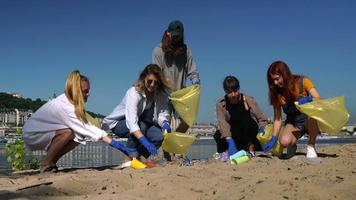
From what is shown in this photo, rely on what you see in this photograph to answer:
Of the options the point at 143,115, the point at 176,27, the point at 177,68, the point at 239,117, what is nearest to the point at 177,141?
the point at 143,115

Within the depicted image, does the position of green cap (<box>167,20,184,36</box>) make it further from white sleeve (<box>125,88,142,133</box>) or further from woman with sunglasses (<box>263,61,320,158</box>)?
woman with sunglasses (<box>263,61,320,158</box>)

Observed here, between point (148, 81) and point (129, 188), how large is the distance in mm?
1685

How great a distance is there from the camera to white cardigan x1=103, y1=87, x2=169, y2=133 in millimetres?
4695

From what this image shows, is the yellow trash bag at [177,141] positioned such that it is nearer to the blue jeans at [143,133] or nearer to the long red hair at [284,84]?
the blue jeans at [143,133]

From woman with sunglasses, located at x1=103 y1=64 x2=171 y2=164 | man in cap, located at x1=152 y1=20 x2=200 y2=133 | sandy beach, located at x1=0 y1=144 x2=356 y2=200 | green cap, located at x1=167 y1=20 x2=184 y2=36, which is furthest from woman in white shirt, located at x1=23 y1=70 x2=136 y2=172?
green cap, located at x1=167 y1=20 x2=184 y2=36

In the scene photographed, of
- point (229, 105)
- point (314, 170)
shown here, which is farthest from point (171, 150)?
point (314, 170)

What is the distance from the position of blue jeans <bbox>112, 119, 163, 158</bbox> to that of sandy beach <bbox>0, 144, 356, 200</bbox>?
2.83ft

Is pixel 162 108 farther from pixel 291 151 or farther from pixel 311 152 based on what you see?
pixel 311 152

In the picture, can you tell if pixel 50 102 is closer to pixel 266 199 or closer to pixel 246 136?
pixel 246 136

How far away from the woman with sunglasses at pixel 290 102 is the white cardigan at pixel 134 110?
1222mm

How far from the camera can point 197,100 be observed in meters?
5.22

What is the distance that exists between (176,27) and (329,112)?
1923 millimetres

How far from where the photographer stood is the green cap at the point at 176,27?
5.09 meters

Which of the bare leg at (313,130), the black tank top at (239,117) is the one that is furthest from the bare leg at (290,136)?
the black tank top at (239,117)
